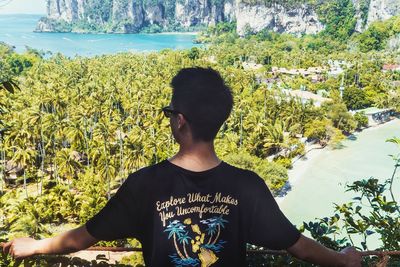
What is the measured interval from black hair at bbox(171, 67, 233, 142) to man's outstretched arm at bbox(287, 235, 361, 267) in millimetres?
515

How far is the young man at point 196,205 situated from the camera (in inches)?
60.2

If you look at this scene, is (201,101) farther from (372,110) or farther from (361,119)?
(372,110)

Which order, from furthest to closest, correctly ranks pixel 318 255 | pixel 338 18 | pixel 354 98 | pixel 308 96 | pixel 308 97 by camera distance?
Result: pixel 338 18
pixel 308 96
pixel 308 97
pixel 354 98
pixel 318 255

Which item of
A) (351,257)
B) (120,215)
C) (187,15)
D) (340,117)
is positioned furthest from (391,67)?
(187,15)

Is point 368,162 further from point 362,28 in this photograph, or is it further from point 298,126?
point 362,28

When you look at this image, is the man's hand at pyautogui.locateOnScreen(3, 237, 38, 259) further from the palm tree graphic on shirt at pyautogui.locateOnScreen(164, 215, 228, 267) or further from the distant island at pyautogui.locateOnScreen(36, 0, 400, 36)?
the distant island at pyautogui.locateOnScreen(36, 0, 400, 36)

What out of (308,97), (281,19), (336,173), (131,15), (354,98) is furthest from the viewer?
(131,15)

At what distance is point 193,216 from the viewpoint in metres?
1.53

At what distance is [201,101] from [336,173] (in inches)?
1187

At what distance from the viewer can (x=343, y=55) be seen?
69812mm

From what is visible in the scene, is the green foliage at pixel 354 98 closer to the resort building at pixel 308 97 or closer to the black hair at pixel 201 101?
the resort building at pixel 308 97

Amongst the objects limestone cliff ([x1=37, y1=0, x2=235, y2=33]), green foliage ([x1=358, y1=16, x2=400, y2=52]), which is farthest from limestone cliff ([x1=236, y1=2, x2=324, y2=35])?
limestone cliff ([x1=37, y1=0, x2=235, y2=33])

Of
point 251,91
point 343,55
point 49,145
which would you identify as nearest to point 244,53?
point 343,55

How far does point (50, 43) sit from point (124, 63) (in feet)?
320
